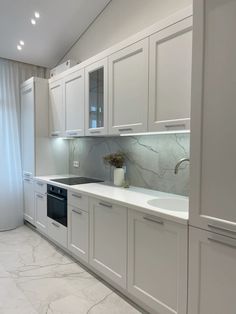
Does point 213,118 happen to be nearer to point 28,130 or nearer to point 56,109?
point 56,109

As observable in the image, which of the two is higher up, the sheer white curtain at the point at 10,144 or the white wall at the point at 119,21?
the white wall at the point at 119,21

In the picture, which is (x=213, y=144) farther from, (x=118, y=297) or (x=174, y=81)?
(x=118, y=297)

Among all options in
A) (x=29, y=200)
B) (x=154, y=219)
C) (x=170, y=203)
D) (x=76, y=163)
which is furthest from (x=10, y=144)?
(x=154, y=219)

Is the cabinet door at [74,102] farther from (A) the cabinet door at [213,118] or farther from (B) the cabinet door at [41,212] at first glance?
(A) the cabinet door at [213,118]

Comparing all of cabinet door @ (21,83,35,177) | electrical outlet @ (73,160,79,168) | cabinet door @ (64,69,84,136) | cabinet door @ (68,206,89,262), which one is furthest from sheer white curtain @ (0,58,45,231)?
cabinet door @ (68,206,89,262)

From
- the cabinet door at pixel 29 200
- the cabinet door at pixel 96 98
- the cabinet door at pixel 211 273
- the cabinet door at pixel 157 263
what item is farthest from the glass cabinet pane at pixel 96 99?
the cabinet door at pixel 211 273

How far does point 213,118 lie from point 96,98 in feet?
5.39

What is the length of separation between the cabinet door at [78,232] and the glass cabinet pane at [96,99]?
0.97 meters

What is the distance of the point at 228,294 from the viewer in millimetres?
1341

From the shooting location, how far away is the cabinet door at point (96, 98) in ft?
8.59

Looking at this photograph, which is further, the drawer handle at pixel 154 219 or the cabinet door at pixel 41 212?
the cabinet door at pixel 41 212

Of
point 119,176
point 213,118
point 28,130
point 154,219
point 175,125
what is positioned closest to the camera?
point 213,118

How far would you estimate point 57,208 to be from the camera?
301 cm

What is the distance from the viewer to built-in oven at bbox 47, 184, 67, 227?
2844 mm
